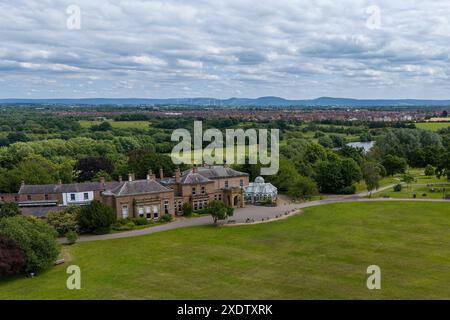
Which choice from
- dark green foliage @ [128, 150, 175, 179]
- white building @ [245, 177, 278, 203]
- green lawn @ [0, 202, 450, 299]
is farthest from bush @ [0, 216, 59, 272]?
white building @ [245, 177, 278, 203]

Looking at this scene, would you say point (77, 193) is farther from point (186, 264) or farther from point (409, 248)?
point (409, 248)

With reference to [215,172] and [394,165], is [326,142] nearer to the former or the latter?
[394,165]

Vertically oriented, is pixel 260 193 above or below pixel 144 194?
below

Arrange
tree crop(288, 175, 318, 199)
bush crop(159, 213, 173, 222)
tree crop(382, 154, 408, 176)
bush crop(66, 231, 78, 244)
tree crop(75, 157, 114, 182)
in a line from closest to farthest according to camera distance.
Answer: bush crop(66, 231, 78, 244) → bush crop(159, 213, 173, 222) → tree crop(288, 175, 318, 199) → tree crop(75, 157, 114, 182) → tree crop(382, 154, 408, 176)

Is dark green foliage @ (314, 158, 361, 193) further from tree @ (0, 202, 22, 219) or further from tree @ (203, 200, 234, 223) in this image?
tree @ (0, 202, 22, 219)

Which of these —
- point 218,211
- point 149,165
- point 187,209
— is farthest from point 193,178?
point 149,165

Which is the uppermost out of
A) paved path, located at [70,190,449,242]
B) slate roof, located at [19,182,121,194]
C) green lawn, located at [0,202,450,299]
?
slate roof, located at [19,182,121,194]

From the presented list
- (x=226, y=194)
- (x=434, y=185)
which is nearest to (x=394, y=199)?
(x=434, y=185)
